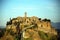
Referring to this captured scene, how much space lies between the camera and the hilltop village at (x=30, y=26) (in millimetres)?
3232

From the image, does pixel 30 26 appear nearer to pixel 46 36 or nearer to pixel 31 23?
pixel 31 23

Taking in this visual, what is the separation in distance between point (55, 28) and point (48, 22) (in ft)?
0.56

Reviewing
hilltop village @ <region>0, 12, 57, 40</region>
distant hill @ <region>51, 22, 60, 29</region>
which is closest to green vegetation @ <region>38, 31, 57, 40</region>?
hilltop village @ <region>0, 12, 57, 40</region>

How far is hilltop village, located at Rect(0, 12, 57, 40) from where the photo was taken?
323cm

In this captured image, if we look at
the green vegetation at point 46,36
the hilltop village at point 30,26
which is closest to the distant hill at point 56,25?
the hilltop village at point 30,26

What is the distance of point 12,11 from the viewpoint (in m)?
3.43

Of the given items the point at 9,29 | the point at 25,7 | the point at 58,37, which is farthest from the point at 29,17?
the point at 58,37

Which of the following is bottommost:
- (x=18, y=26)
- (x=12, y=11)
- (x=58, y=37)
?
(x=58, y=37)

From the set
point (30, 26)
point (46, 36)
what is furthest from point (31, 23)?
point (46, 36)

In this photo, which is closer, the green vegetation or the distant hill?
the green vegetation

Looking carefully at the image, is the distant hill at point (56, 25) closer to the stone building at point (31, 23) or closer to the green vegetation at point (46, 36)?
the stone building at point (31, 23)

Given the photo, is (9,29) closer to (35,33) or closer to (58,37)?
(35,33)

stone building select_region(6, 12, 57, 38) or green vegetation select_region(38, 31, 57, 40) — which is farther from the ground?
stone building select_region(6, 12, 57, 38)

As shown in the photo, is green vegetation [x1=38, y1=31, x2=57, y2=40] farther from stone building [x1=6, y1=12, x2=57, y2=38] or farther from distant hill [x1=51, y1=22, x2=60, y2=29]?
distant hill [x1=51, y1=22, x2=60, y2=29]
